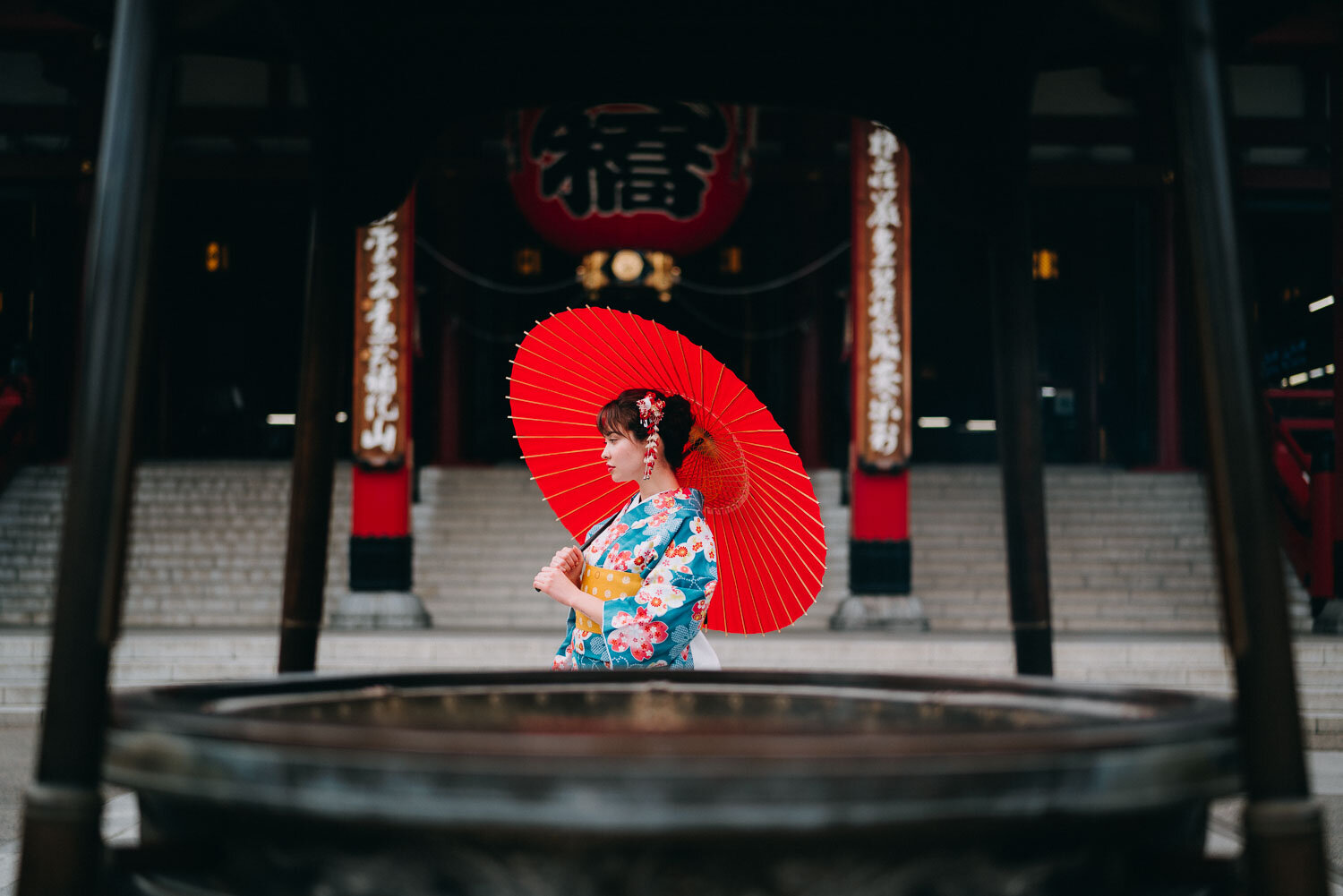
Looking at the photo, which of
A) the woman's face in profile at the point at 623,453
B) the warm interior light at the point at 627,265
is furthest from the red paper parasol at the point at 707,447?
the warm interior light at the point at 627,265

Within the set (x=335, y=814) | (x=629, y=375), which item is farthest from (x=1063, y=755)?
(x=629, y=375)

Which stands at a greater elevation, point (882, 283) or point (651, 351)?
point (882, 283)

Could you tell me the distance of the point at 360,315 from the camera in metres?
9.48

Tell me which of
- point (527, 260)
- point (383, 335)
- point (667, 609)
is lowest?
point (667, 609)

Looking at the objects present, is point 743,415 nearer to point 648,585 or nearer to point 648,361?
point 648,361

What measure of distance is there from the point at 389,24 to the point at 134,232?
3.06 ft

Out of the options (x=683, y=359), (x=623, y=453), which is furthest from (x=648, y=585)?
(x=683, y=359)

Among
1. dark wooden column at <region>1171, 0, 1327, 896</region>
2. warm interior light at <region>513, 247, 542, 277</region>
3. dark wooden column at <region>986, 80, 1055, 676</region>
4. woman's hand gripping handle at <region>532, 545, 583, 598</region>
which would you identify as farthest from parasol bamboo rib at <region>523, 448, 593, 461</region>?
warm interior light at <region>513, 247, 542, 277</region>

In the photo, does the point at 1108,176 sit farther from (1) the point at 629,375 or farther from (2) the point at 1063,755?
(2) the point at 1063,755

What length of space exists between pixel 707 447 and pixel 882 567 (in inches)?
266

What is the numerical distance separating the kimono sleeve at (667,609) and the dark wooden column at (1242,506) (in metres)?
1.59

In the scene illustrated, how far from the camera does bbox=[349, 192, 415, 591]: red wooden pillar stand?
9.43m

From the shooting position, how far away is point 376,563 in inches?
382

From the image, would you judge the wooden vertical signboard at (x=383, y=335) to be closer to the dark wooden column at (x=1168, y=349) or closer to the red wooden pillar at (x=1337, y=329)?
the red wooden pillar at (x=1337, y=329)
